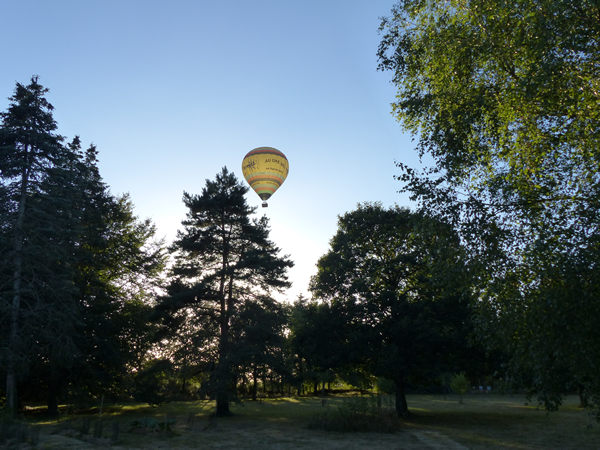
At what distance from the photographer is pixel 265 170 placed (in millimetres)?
26344

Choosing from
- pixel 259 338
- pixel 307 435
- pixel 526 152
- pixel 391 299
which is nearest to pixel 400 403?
pixel 391 299

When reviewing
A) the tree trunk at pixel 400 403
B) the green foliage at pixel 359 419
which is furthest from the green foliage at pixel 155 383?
the tree trunk at pixel 400 403

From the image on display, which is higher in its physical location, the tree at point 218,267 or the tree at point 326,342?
the tree at point 218,267

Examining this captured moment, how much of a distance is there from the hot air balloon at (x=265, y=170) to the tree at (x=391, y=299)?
580 cm

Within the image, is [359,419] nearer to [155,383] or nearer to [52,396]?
[155,383]

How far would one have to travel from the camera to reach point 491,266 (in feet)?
31.5

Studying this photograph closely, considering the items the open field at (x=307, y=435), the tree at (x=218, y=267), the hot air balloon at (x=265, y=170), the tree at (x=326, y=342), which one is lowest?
the open field at (x=307, y=435)

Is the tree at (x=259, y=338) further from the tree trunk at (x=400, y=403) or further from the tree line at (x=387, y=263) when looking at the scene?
the tree trunk at (x=400, y=403)

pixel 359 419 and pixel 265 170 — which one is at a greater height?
pixel 265 170

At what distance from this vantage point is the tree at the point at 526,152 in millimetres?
8320

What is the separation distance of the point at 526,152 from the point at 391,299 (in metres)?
16.8

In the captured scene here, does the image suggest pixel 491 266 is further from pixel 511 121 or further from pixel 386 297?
pixel 386 297

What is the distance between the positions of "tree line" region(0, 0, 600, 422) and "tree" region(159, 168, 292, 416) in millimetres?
123

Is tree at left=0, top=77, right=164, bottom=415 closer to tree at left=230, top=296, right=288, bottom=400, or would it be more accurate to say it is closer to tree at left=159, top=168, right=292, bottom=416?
tree at left=159, top=168, right=292, bottom=416
